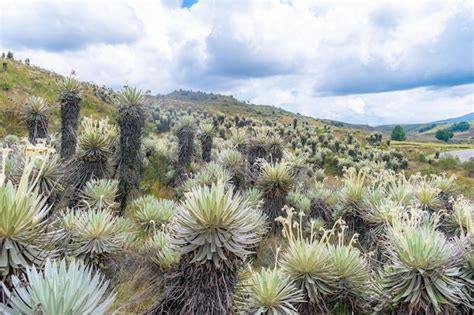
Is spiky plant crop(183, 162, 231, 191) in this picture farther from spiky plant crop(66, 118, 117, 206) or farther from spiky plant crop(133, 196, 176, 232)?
spiky plant crop(66, 118, 117, 206)

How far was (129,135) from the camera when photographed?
10039mm

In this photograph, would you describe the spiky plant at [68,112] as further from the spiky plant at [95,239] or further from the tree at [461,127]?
the tree at [461,127]

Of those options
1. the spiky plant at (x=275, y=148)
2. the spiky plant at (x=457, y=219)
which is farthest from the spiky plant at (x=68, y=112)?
the spiky plant at (x=457, y=219)

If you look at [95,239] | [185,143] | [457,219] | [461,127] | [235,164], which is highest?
[185,143]

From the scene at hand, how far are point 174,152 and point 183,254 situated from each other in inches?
498

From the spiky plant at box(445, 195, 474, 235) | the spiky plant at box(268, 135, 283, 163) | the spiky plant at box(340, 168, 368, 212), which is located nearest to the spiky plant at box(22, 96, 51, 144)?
the spiky plant at box(268, 135, 283, 163)

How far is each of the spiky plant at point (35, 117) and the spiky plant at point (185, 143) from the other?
16.3 feet

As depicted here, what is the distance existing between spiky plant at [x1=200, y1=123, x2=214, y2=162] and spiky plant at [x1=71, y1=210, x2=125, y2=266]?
30.1ft

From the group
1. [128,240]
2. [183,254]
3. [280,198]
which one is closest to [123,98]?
[128,240]

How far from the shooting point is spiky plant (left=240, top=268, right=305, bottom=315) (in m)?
4.96

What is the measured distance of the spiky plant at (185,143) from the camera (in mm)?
14641

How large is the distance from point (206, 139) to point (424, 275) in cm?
1153

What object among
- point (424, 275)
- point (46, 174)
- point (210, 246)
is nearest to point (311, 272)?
point (424, 275)

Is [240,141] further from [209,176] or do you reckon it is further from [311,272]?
[311,272]
